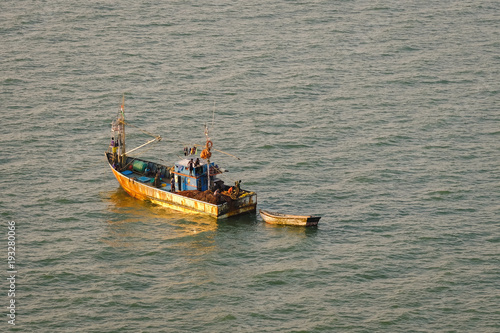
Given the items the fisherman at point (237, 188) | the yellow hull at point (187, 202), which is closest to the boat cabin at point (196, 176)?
the yellow hull at point (187, 202)

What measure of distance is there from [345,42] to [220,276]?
159 ft

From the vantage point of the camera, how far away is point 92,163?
68.3 m

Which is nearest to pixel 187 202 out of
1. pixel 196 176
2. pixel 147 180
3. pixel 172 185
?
pixel 196 176

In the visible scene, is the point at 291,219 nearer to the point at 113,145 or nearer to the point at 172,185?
the point at 172,185

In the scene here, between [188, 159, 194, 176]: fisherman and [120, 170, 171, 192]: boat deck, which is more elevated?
[188, 159, 194, 176]: fisherman

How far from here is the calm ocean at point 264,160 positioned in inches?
1919

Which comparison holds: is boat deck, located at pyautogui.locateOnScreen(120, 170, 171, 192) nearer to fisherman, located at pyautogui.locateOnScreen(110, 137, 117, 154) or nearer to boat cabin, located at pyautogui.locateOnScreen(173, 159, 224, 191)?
boat cabin, located at pyautogui.locateOnScreen(173, 159, 224, 191)

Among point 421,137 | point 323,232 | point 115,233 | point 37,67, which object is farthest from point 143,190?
point 37,67

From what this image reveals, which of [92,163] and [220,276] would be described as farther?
[92,163]

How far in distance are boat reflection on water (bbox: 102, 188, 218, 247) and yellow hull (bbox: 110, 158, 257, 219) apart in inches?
17.5

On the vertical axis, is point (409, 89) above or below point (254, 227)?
above

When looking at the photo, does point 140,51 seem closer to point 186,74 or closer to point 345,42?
Result: point 186,74

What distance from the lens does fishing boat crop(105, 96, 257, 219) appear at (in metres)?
58.2

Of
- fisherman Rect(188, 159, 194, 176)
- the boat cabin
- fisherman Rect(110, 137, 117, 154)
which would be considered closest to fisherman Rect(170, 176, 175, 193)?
the boat cabin
